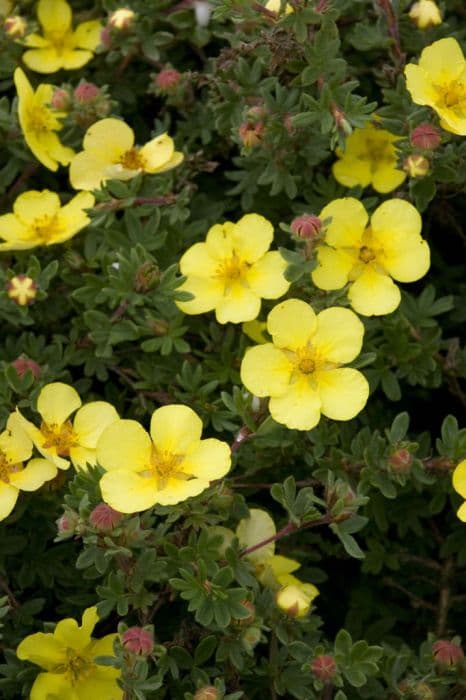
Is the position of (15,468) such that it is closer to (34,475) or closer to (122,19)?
(34,475)

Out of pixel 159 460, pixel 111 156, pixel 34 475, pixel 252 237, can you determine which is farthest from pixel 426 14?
pixel 34 475

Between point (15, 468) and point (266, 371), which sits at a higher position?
point (266, 371)

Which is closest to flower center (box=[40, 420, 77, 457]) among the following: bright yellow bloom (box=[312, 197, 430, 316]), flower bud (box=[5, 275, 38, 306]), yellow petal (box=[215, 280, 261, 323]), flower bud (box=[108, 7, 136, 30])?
flower bud (box=[5, 275, 38, 306])

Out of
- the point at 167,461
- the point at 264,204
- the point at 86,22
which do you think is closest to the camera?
the point at 167,461

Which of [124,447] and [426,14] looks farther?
[426,14]

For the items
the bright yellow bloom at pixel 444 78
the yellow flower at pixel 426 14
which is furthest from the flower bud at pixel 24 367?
the yellow flower at pixel 426 14

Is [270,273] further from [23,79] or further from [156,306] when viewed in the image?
[23,79]

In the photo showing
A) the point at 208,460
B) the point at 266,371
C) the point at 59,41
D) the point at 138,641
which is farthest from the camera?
the point at 59,41

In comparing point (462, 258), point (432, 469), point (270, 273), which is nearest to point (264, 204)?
point (270, 273)
